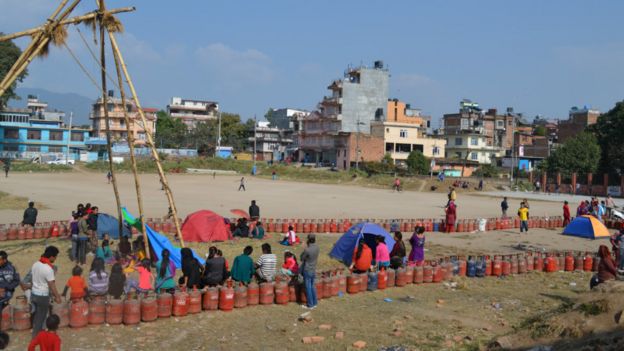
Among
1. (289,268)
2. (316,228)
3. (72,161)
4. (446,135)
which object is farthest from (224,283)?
(446,135)

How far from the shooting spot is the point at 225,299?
39.2 feet

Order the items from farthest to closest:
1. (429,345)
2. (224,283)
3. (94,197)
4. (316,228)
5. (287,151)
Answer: (287,151)
(94,197)
(316,228)
(224,283)
(429,345)

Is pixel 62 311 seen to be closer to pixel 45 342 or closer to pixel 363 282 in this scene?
pixel 45 342

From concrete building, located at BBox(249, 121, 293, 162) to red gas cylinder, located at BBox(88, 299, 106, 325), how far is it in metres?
98.0

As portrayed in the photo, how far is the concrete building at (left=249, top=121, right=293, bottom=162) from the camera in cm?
10956

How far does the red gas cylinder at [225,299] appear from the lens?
12.0 meters

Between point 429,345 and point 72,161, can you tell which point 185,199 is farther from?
point 72,161

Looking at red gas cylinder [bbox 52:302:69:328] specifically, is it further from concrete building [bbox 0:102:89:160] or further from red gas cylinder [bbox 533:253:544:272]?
concrete building [bbox 0:102:89:160]

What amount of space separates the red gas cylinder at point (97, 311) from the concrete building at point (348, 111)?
73.7 metres

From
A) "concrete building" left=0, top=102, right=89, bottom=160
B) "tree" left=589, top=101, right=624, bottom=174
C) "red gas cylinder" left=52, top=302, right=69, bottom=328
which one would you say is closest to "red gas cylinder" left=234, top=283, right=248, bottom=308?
"red gas cylinder" left=52, top=302, right=69, bottom=328

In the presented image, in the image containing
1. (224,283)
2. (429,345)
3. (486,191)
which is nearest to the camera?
(429,345)

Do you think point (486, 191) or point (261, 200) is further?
point (486, 191)

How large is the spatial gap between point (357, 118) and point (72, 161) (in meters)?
42.2

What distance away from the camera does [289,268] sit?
14.0 m
